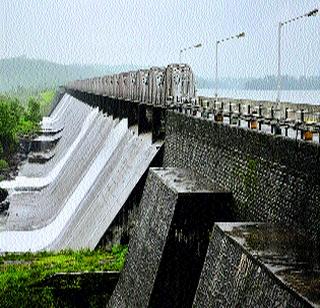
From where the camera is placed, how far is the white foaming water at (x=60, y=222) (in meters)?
31.5

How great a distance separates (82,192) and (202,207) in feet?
61.7

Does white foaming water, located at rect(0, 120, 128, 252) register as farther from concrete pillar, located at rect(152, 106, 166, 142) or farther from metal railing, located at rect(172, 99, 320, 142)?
metal railing, located at rect(172, 99, 320, 142)

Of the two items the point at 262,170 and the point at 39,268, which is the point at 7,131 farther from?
the point at 262,170

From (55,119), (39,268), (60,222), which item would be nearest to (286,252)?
(39,268)

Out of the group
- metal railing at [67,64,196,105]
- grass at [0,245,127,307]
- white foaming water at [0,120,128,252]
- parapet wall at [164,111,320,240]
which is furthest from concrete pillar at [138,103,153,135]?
parapet wall at [164,111,320,240]

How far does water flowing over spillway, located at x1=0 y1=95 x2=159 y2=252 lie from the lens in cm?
2534

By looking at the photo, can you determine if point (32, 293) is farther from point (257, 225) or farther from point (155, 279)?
point (257, 225)

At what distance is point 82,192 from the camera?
33.1 meters

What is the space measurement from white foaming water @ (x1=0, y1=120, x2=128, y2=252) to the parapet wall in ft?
44.4

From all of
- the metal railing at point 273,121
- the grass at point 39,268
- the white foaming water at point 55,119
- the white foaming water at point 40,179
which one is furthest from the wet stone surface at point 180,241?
the white foaming water at point 55,119

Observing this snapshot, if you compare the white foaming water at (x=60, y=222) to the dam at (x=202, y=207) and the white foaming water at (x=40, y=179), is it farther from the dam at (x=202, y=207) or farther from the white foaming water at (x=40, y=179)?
the white foaming water at (x=40, y=179)

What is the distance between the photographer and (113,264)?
67.4 feet

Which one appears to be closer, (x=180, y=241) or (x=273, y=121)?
(x=273, y=121)

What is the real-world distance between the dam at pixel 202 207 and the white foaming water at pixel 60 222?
0.42 ft
